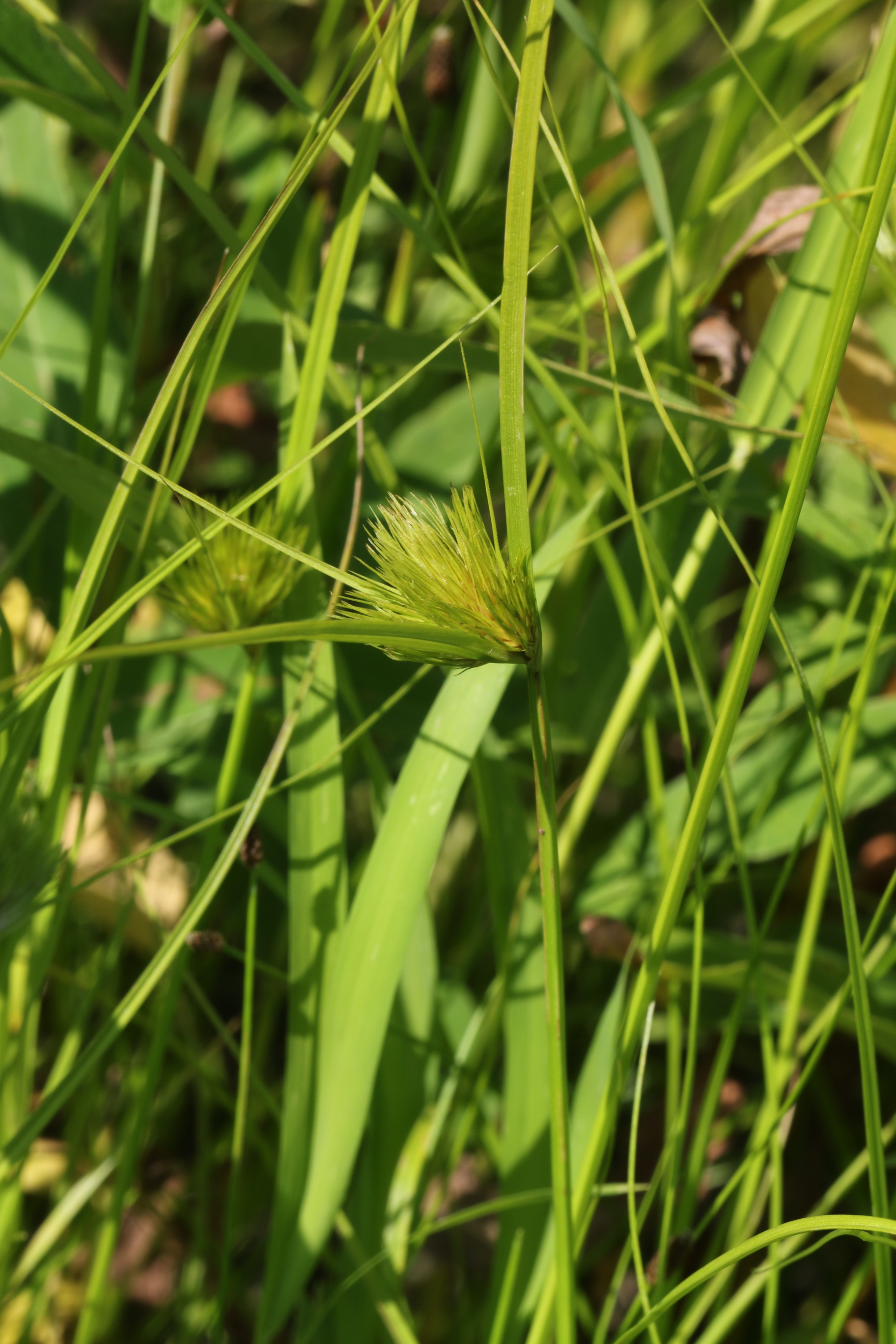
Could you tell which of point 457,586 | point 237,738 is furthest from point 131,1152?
point 457,586

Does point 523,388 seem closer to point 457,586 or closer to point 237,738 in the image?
point 457,586

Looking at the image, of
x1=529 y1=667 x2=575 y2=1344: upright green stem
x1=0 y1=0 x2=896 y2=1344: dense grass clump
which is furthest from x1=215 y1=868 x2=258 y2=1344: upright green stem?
x1=529 y1=667 x2=575 y2=1344: upright green stem

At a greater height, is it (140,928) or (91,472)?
(91,472)

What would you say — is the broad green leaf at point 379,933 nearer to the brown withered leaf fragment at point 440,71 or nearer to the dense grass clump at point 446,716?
the dense grass clump at point 446,716

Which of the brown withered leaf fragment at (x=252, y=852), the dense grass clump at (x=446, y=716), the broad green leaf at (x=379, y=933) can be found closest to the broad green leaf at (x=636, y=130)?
the dense grass clump at (x=446, y=716)

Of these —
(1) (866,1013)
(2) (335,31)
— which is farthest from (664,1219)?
(2) (335,31)

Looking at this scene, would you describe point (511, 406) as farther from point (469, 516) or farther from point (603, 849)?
point (603, 849)
